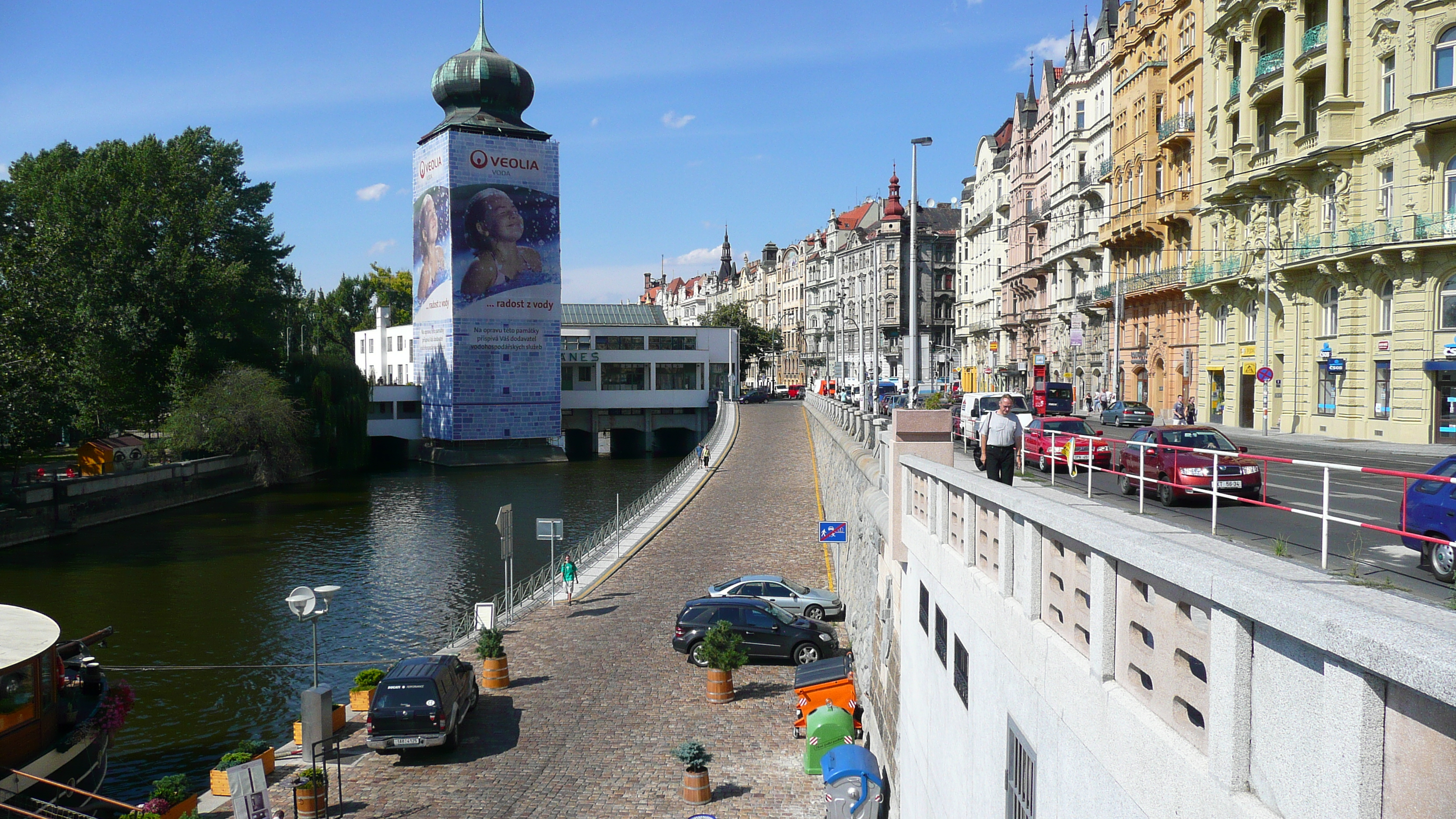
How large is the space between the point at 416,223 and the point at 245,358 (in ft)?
59.6

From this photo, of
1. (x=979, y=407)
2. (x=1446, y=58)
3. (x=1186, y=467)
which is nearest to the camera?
(x=1186, y=467)

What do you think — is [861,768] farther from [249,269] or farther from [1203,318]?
[249,269]

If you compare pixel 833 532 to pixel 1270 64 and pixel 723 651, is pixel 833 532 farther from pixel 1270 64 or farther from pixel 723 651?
pixel 1270 64

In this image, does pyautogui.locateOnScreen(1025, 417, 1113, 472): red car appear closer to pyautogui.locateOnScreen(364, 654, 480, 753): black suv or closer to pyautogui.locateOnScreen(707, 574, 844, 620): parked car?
pyautogui.locateOnScreen(707, 574, 844, 620): parked car

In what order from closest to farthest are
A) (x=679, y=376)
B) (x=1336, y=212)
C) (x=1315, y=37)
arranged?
(x=1336, y=212), (x=1315, y=37), (x=679, y=376)

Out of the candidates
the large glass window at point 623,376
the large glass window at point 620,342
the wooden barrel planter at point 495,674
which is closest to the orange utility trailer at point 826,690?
the wooden barrel planter at point 495,674

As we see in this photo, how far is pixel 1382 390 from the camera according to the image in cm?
3438

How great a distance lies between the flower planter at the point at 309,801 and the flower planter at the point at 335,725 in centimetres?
384

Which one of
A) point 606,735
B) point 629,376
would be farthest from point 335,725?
point 629,376

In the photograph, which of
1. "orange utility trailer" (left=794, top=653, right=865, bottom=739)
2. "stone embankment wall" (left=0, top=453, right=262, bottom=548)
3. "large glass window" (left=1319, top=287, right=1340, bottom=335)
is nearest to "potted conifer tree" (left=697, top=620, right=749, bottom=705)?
"orange utility trailer" (left=794, top=653, right=865, bottom=739)

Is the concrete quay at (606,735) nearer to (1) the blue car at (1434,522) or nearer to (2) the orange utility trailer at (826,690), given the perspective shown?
(2) the orange utility trailer at (826,690)

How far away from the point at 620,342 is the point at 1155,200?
5266 centimetres

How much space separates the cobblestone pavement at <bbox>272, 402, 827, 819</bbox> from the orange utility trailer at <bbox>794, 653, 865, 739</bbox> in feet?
2.12

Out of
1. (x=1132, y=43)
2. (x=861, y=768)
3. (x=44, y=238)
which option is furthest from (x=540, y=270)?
(x=861, y=768)
